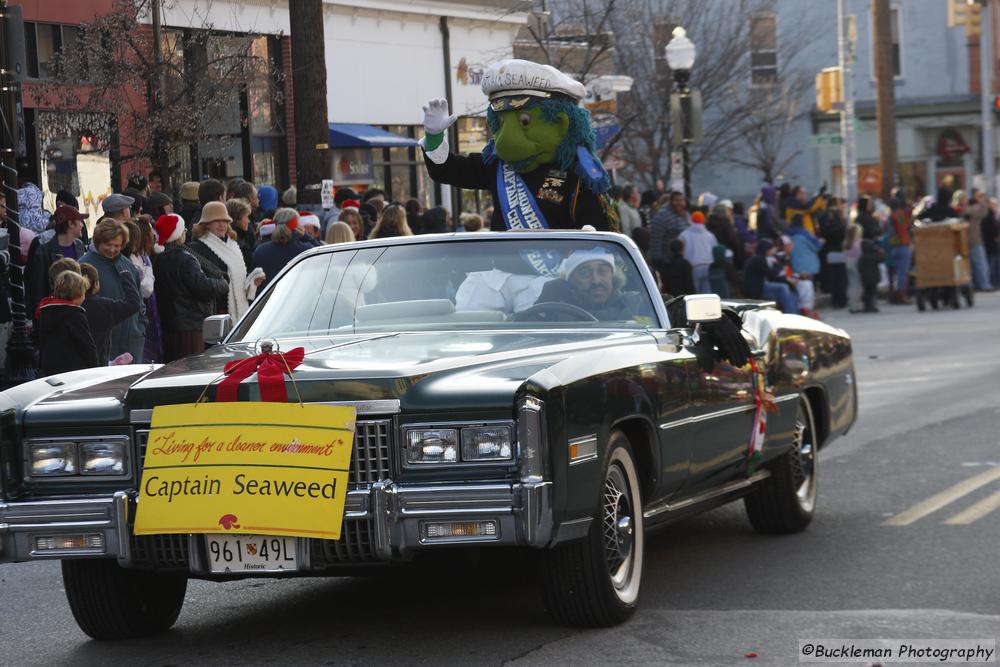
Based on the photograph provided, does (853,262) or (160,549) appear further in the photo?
(853,262)

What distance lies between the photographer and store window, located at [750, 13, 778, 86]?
144 feet

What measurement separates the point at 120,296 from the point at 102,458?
5905 mm

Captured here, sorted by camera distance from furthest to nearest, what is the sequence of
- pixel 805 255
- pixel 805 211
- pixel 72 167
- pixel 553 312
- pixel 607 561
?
pixel 805 211 → pixel 805 255 → pixel 72 167 → pixel 553 312 → pixel 607 561

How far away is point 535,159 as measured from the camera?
10.9 m

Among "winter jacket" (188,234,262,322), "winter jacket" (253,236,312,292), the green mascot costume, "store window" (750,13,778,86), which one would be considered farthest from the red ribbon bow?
"store window" (750,13,778,86)

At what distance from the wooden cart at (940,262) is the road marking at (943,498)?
17.3 metres

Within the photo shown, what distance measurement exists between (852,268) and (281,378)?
2370cm

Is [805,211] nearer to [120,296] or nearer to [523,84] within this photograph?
[523,84]

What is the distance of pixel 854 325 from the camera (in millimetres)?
24812

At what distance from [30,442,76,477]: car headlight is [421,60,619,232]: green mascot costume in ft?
16.0

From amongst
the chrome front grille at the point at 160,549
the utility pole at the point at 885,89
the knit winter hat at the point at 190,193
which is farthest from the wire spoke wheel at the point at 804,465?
the utility pole at the point at 885,89

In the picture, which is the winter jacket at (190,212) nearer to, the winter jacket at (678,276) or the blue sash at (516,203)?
the blue sash at (516,203)

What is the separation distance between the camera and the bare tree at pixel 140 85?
63.2ft

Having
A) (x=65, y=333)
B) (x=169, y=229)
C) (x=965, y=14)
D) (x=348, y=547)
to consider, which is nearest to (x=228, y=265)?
(x=169, y=229)
